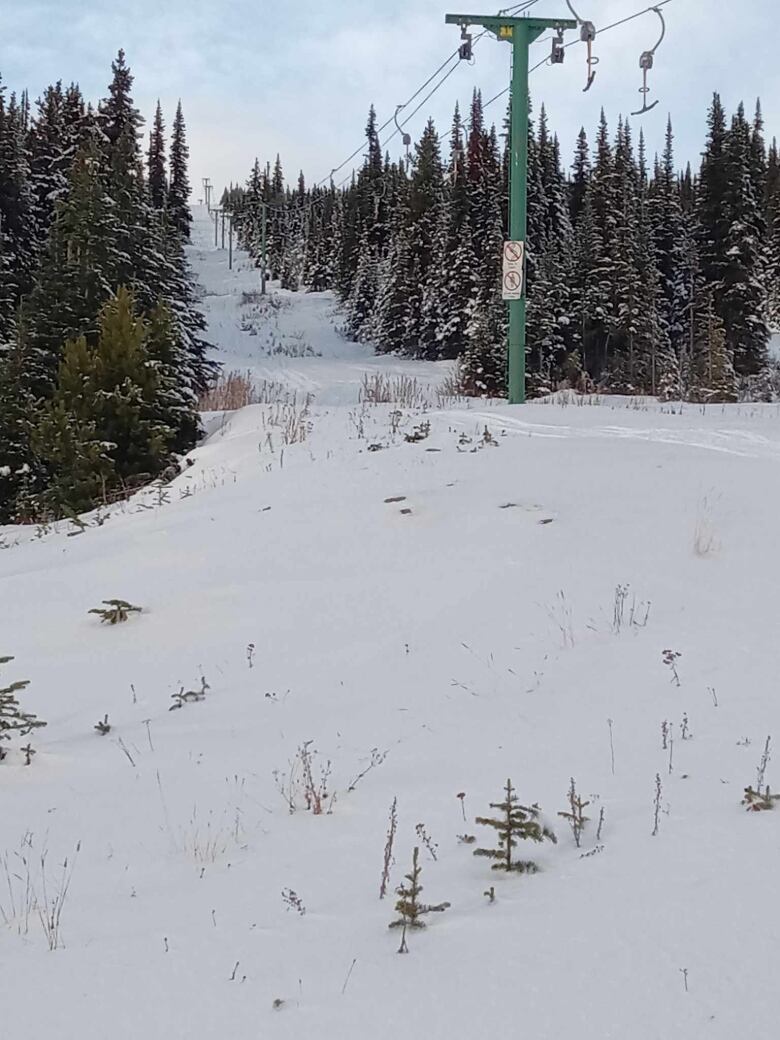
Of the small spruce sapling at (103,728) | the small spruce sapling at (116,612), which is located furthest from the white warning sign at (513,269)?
the small spruce sapling at (103,728)

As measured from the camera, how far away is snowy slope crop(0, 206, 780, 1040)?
207 centimetres

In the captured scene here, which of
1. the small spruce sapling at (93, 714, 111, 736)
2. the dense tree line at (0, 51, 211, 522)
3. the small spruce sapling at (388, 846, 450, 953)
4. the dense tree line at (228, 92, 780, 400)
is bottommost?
the small spruce sapling at (93, 714, 111, 736)

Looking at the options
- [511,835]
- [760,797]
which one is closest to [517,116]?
→ [760,797]

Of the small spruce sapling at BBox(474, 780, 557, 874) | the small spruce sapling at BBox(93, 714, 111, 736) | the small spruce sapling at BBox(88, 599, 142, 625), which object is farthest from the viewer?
the small spruce sapling at BBox(88, 599, 142, 625)

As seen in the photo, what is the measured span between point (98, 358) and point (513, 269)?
5299mm

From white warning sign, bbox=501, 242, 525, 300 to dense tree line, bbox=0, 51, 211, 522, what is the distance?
4.44 meters

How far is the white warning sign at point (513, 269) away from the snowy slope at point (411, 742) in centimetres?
220

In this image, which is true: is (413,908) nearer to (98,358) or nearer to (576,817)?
(576,817)

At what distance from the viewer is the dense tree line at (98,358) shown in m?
11.0

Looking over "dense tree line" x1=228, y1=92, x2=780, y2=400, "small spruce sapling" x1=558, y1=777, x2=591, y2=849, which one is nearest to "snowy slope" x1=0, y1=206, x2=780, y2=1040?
"small spruce sapling" x1=558, y1=777, x2=591, y2=849

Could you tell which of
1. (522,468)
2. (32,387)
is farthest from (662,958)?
(32,387)

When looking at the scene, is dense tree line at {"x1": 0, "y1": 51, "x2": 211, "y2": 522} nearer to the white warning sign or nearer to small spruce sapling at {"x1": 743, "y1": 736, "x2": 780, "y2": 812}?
the white warning sign

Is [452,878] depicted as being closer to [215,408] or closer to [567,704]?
[567,704]

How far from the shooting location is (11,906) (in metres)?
2.59
